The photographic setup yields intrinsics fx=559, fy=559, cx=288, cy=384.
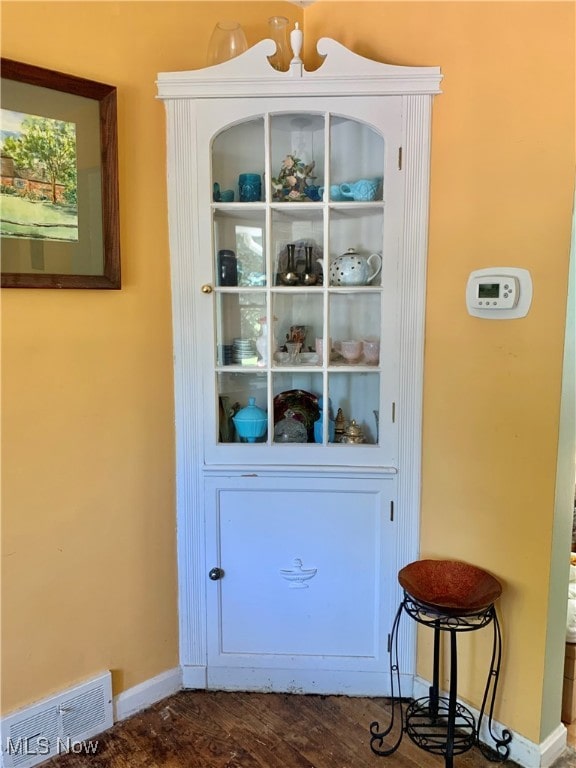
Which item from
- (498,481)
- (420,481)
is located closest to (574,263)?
(498,481)

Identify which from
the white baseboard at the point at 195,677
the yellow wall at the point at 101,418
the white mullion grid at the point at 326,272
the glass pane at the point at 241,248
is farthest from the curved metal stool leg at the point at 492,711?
the glass pane at the point at 241,248

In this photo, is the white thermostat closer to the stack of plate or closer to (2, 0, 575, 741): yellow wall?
(2, 0, 575, 741): yellow wall

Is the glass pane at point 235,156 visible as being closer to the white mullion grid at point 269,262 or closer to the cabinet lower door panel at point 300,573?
the white mullion grid at point 269,262

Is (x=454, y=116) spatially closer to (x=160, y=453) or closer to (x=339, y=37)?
(x=339, y=37)

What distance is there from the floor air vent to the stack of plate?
3.58 feet

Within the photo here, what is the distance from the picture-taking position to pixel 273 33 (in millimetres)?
1811

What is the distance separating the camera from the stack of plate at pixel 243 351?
74.9 inches

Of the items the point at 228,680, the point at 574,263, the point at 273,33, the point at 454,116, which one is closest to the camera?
the point at 574,263

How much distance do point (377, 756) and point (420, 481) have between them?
2.70 ft

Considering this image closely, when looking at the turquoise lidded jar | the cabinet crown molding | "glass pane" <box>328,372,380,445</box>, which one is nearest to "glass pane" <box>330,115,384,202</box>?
the cabinet crown molding

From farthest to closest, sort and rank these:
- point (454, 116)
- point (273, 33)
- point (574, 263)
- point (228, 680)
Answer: point (228, 680) < point (273, 33) < point (454, 116) < point (574, 263)

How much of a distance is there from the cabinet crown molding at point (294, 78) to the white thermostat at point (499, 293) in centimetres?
57

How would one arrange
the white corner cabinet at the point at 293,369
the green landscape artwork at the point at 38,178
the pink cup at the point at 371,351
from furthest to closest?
the pink cup at the point at 371,351 < the white corner cabinet at the point at 293,369 < the green landscape artwork at the point at 38,178

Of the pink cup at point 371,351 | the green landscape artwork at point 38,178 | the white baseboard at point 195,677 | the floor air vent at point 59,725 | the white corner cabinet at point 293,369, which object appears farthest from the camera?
the white baseboard at point 195,677
